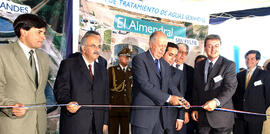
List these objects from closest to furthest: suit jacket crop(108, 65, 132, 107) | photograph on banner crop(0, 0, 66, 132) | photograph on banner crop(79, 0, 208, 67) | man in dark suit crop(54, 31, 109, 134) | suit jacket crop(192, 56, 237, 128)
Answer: man in dark suit crop(54, 31, 109, 134) < suit jacket crop(192, 56, 237, 128) < photograph on banner crop(0, 0, 66, 132) < photograph on banner crop(79, 0, 208, 67) < suit jacket crop(108, 65, 132, 107)

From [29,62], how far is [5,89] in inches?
12.8

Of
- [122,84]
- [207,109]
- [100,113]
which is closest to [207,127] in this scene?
[207,109]

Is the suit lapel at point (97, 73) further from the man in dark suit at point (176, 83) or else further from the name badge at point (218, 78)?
the name badge at point (218, 78)

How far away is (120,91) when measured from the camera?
463 cm

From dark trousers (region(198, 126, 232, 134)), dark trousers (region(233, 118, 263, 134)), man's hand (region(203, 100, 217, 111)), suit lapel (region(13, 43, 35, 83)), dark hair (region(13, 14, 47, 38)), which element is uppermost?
dark hair (region(13, 14, 47, 38))

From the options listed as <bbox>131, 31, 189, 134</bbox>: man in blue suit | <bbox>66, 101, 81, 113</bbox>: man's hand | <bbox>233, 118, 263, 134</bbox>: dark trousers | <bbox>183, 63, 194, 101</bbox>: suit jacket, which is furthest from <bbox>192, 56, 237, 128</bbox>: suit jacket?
<bbox>66, 101, 81, 113</bbox>: man's hand

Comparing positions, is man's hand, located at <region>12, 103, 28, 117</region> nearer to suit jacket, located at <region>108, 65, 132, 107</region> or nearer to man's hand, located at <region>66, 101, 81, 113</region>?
man's hand, located at <region>66, 101, 81, 113</region>

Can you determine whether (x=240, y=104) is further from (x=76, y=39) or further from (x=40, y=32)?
(x=40, y=32)

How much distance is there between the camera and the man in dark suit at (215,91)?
3.29 m

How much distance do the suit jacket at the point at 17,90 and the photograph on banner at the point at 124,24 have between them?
72.7 inches

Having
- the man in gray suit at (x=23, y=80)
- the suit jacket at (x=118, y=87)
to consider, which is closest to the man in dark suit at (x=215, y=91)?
the suit jacket at (x=118, y=87)

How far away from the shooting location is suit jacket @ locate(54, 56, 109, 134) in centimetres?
279

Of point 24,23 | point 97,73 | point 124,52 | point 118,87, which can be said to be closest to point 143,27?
point 124,52

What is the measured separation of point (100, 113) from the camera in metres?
Result: 2.94
